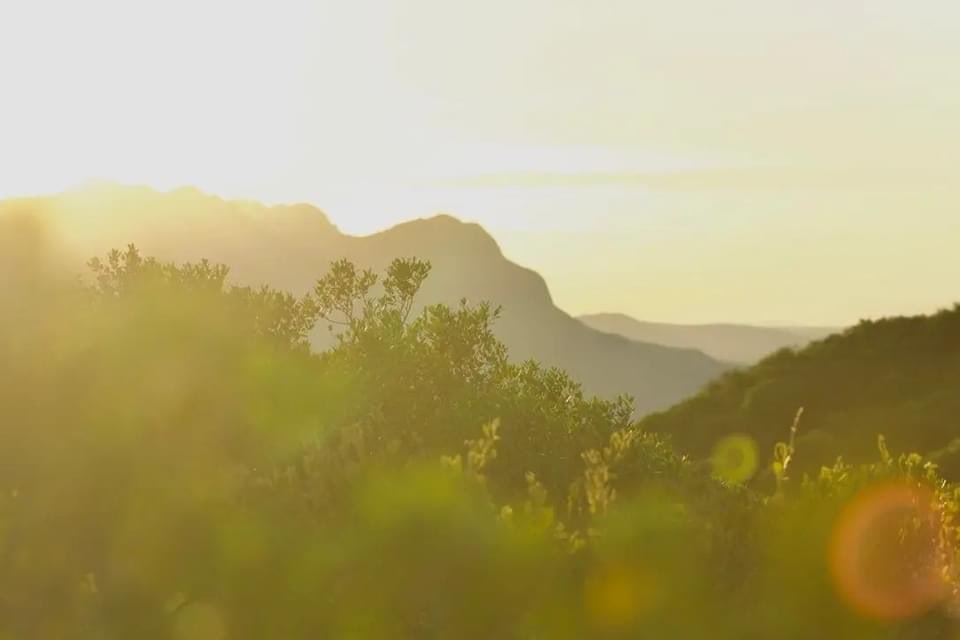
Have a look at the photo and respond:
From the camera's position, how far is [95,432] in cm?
2008

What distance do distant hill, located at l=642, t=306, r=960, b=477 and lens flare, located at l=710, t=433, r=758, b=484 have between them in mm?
775

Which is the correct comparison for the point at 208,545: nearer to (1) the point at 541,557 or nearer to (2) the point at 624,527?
(1) the point at 541,557

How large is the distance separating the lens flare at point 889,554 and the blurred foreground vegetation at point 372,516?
38 mm

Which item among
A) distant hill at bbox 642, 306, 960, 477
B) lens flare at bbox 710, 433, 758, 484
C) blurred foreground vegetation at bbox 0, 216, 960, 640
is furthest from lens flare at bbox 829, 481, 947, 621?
lens flare at bbox 710, 433, 758, 484

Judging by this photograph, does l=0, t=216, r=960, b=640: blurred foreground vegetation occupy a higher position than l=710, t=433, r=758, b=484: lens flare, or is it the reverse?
l=0, t=216, r=960, b=640: blurred foreground vegetation

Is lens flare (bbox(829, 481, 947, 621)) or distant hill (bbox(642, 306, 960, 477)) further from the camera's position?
distant hill (bbox(642, 306, 960, 477))

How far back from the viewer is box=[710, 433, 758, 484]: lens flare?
56781mm

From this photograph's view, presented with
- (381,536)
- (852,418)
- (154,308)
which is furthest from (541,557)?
(852,418)

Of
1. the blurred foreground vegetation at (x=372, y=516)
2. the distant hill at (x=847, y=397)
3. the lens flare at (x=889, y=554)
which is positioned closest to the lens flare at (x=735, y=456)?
the distant hill at (x=847, y=397)

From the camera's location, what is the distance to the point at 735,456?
63219 mm

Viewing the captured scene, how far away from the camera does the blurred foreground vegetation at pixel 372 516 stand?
12.6 metres

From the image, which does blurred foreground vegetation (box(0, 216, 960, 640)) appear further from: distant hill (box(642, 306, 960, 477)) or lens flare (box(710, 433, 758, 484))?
distant hill (box(642, 306, 960, 477))

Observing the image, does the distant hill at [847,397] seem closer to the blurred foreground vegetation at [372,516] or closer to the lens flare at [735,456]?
the lens flare at [735,456]

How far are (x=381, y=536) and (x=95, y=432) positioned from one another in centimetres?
966
